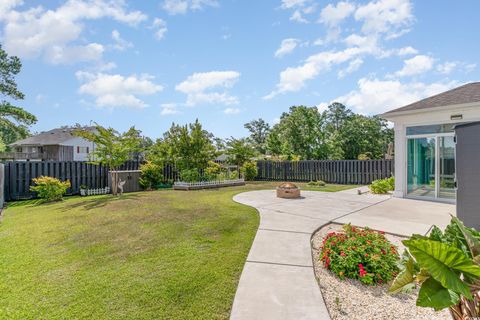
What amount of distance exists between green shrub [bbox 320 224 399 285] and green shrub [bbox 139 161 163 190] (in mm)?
11464

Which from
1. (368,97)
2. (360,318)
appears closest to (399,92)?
(368,97)

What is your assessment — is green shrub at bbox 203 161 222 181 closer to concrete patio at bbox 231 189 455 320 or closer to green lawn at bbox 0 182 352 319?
concrete patio at bbox 231 189 455 320

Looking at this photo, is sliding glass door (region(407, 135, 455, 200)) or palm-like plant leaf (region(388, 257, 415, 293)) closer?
palm-like plant leaf (region(388, 257, 415, 293))

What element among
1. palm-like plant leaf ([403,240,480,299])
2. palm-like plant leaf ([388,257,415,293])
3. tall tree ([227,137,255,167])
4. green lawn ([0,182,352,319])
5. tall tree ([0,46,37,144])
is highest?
tall tree ([0,46,37,144])

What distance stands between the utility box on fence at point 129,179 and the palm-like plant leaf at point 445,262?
12.9m

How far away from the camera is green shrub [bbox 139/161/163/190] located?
44.2 feet

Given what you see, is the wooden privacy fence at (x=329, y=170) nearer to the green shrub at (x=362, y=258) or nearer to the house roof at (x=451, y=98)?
the house roof at (x=451, y=98)

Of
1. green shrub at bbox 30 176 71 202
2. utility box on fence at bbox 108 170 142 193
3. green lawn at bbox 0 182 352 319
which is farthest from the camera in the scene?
utility box on fence at bbox 108 170 142 193

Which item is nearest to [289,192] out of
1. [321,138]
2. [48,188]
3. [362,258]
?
[362,258]

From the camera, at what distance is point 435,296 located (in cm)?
136

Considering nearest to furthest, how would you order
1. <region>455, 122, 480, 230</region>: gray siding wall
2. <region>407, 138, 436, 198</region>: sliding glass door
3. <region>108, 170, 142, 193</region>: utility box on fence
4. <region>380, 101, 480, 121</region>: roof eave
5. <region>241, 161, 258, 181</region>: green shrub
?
1. <region>455, 122, 480, 230</region>: gray siding wall
2. <region>380, 101, 480, 121</region>: roof eave
3. <region>407, 138, 436, 198</region>: sliding glass door
4. <region>108, 170, 142, 193</region>: utility box on fence
5. <region>241, 161, 258, 181</region>: green shrub

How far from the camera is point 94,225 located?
19.2ft

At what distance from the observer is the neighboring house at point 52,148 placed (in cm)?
3234

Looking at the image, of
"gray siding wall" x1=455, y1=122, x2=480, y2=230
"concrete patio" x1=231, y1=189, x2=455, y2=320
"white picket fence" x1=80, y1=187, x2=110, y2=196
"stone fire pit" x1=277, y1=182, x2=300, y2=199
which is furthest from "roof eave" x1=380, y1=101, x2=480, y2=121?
"white picket fence" x1=80, y1=187, x2=110, y2=196
